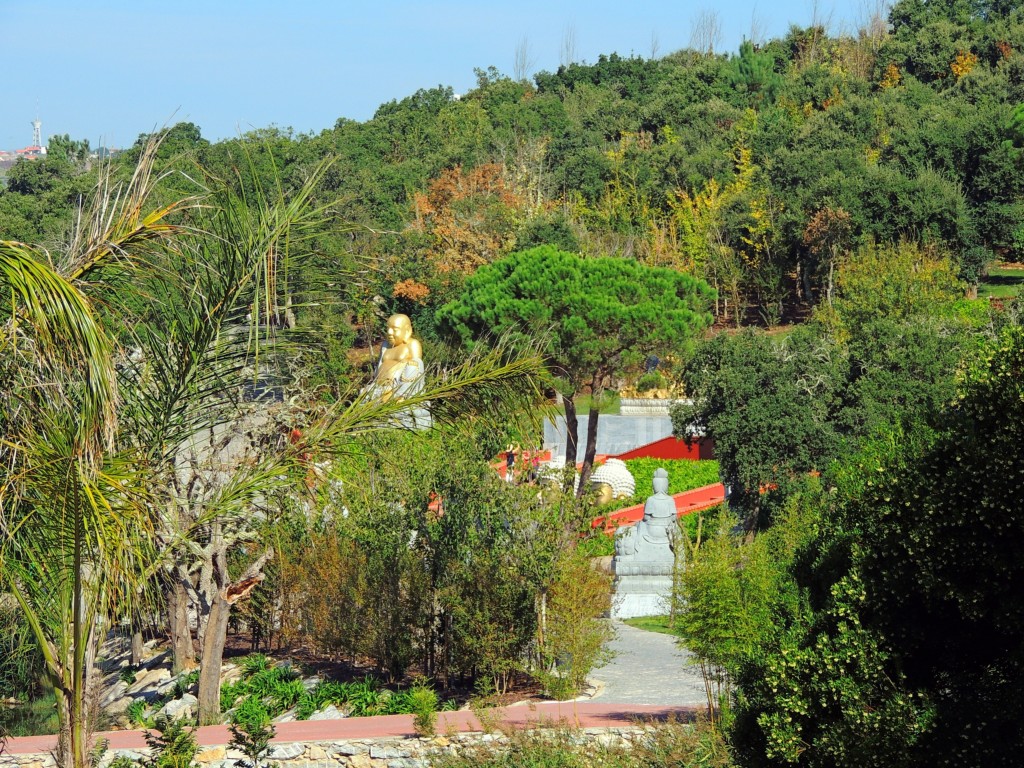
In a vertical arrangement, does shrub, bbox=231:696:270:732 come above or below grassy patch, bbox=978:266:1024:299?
below

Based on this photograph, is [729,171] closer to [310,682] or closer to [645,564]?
[645,564]

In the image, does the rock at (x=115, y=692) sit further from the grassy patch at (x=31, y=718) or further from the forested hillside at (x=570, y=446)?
the forested hillside at (x=570, y=446)

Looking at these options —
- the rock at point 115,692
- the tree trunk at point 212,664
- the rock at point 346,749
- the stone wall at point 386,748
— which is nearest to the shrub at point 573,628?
the stone wall at point 386,748

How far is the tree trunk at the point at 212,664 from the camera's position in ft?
38.8

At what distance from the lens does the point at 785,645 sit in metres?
6.79

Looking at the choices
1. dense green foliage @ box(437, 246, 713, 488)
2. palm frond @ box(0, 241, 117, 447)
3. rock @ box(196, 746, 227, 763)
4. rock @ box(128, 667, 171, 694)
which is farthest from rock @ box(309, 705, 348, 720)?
dense green foliage @ box(437, 246, 713, 488)

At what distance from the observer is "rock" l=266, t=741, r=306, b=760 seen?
33.5ft

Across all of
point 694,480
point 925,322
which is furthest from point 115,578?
point 694,480

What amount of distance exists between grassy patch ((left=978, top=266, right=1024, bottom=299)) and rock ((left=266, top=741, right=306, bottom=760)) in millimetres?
31778

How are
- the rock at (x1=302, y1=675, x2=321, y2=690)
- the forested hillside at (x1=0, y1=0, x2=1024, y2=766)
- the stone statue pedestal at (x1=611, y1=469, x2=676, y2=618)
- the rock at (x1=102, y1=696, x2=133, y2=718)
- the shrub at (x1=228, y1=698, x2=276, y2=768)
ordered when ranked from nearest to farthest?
the forested hillside at (x1=0, y1=0, x2=1024, y2=766) → the shrub at (x1=228, y1=698, x2=276, y2=768) → the rock at (x1=102, y1=696, x2=133, y2=718) → the rock at (x1=302, y1=675, x2=321, y2=690) → the stone statue pedestal at (x1=611, y1=469, x2=676, y2=618)

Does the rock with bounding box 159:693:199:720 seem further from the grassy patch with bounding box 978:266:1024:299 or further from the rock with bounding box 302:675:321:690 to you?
the grassy patch with bounding box 978:266:1024:299

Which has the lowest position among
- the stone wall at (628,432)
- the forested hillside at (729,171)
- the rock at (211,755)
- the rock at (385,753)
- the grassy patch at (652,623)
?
the grassy patch at (652,623)

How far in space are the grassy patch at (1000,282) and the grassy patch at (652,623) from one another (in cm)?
2342

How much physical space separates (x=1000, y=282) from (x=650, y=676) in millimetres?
30900
